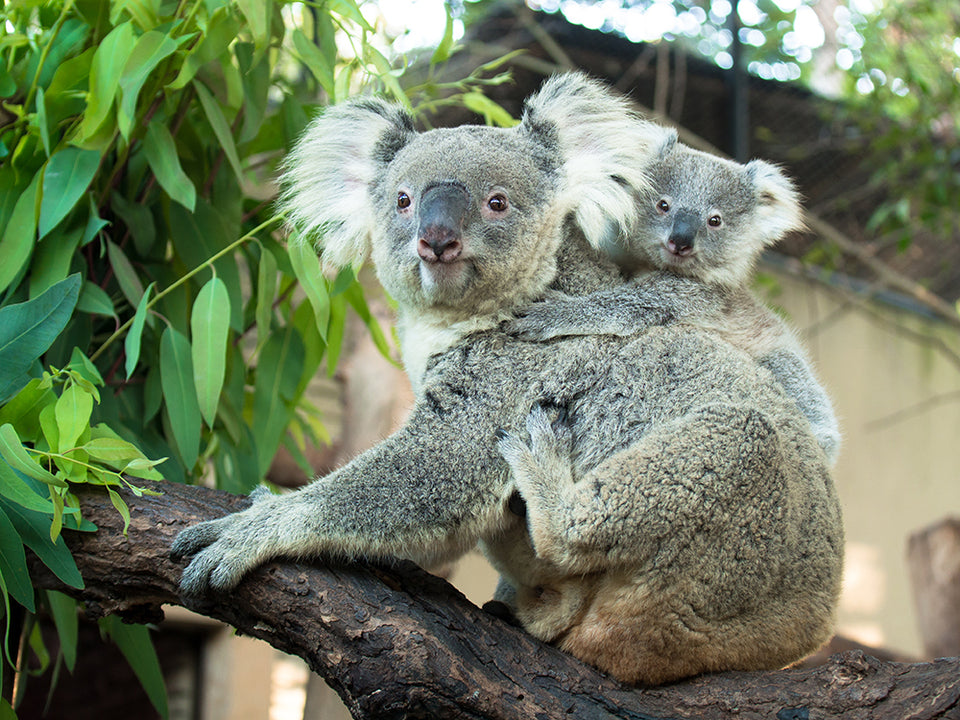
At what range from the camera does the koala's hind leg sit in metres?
1.93

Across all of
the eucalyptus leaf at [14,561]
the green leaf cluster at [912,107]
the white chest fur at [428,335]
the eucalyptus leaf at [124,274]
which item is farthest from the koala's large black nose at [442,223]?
the green leaf cluster at [912,107]

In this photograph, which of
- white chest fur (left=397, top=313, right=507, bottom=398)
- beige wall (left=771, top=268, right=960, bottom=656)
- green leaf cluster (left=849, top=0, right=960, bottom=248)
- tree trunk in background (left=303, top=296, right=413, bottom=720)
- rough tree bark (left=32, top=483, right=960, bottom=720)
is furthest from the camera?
beige wall (left=771, top=268, right=960, bottom=656)

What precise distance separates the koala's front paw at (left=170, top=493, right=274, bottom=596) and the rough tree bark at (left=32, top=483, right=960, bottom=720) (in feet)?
0.16

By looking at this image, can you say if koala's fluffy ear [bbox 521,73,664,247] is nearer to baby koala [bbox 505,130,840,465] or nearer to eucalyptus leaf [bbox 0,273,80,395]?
baby koala [bbox 505,130,840,465]

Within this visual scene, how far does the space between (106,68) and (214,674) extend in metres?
4.07

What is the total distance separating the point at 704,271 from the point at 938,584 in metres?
3.25

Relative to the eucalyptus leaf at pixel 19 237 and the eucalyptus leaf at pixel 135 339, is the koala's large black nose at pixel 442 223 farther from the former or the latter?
the eucalyptus leaf at pixel 19 237

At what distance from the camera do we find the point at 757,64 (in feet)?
19.8

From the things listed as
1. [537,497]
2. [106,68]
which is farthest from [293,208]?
[537,497]

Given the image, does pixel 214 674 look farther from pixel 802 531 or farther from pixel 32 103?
pixel 802 531

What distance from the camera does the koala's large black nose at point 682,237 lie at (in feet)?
8.62

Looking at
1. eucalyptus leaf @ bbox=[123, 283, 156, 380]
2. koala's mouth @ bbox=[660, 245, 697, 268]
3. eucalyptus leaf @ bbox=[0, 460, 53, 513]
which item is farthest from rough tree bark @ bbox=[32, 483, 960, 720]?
koala's mouth @ bbox=[660, 245, 697, 268]

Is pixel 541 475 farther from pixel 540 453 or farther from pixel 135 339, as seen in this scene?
pixel 135 339

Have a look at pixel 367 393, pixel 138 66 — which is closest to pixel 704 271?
pixel 138 66
